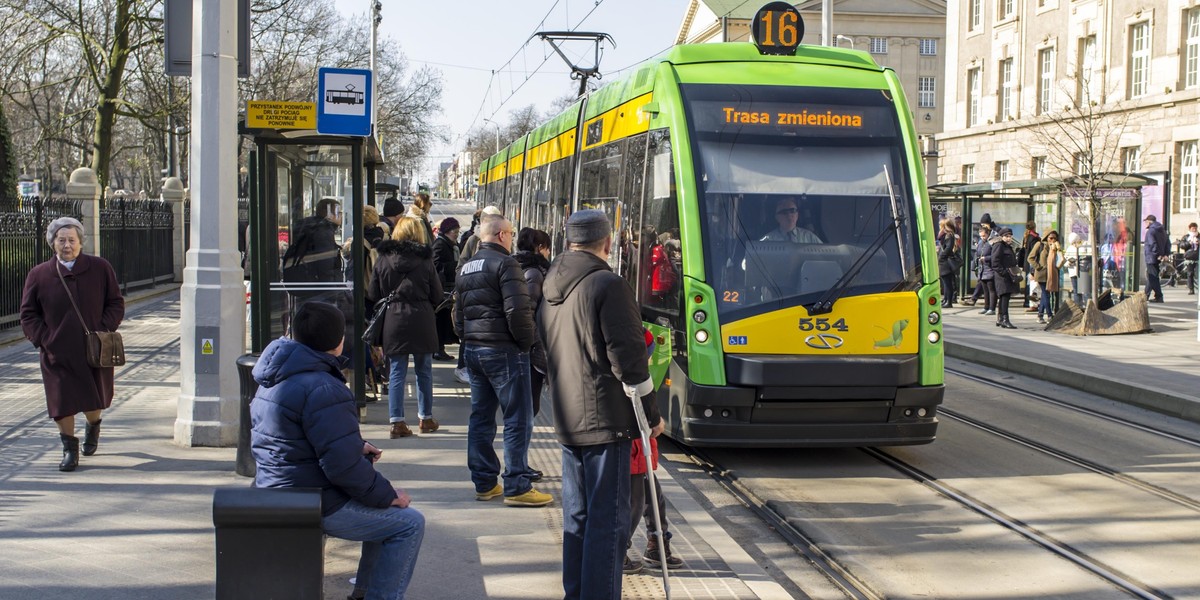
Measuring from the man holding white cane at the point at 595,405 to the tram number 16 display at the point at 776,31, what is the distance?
5030mm

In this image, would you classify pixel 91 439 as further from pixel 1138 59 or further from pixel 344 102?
pixel 1138 59

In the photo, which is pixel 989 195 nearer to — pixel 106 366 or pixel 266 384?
pixel 106 366

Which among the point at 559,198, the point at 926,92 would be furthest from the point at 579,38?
the point at 926,92

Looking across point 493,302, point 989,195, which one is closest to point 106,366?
point 493,302

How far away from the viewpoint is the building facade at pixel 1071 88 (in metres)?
34.7

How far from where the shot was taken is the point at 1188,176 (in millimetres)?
35031

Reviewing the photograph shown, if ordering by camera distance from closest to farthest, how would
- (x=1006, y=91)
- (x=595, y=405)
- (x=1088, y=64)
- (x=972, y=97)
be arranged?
1. (x=595, y=405)
2. (x=1088, y=64)
3. (x=1006, y=91)
4. (x=972, y=97)

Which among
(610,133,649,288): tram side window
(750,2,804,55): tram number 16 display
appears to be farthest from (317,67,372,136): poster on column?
(750,2,804,55): tram number 16 display

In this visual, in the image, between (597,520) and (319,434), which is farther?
(597,520)

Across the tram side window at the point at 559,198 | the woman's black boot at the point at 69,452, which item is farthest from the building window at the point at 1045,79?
the woman's black boot at the point at 69,452

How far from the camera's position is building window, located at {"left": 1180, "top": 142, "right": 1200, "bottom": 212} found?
34.8 m

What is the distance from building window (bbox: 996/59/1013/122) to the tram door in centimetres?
3902

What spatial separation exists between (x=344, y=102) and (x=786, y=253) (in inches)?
148

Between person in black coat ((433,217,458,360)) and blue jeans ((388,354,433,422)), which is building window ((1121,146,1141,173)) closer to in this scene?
person in black coat ((433,217,458,360))
